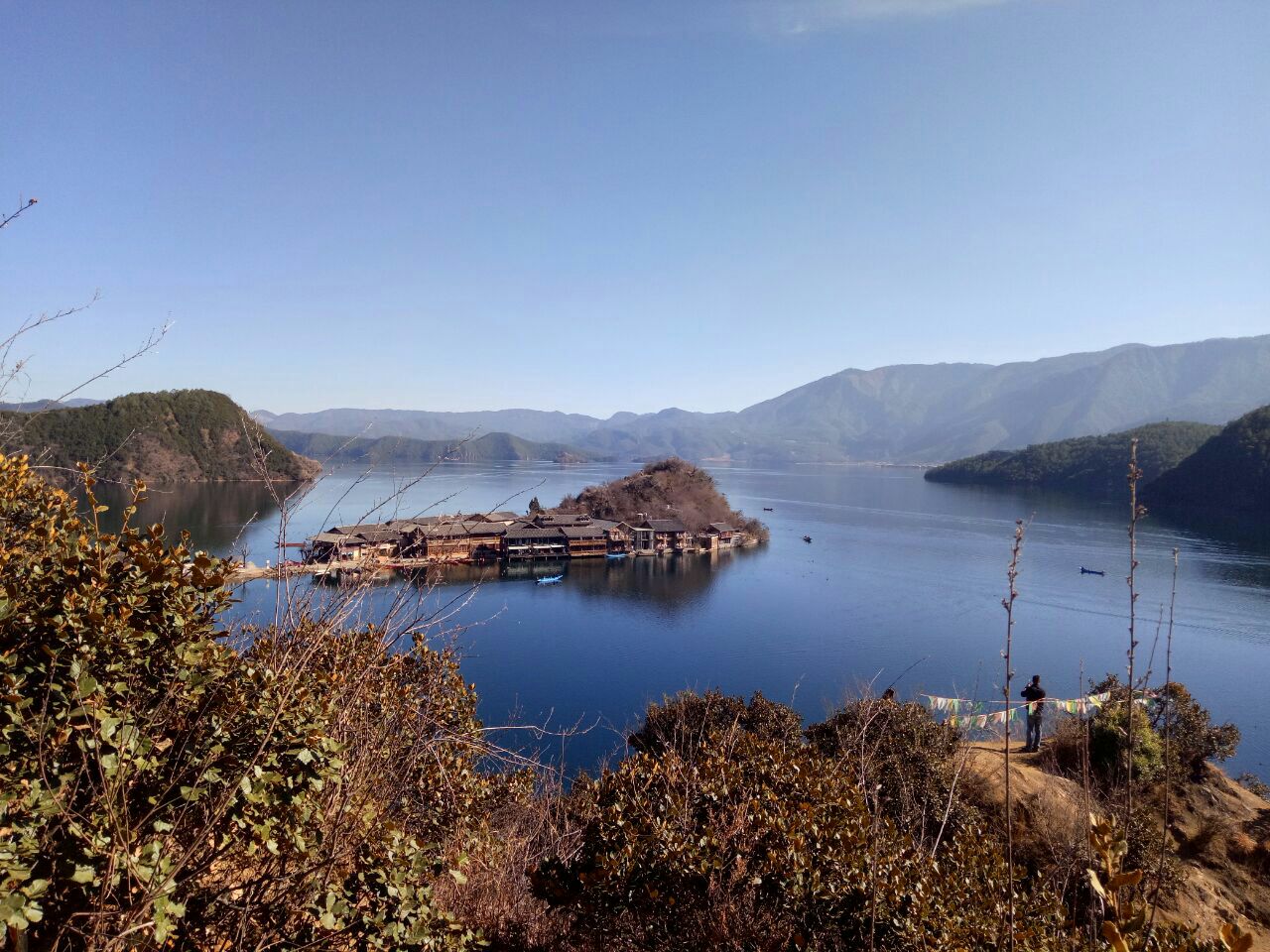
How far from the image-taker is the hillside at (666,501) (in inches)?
1443

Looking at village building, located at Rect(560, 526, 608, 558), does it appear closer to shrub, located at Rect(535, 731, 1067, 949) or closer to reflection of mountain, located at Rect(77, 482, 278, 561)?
reflection of mountain, located at Rect(77, 482, 278, 561)

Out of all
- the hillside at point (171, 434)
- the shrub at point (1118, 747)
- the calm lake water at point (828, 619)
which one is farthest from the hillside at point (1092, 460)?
the hillside at point (171, 434)

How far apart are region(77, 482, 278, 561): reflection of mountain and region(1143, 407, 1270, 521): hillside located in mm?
54710

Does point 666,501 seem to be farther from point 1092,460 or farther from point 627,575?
point 1092,460

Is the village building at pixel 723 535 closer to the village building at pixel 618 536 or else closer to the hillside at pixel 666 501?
the hillside at pixel 666 501

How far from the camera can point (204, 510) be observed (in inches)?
1395

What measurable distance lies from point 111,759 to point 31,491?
106cm

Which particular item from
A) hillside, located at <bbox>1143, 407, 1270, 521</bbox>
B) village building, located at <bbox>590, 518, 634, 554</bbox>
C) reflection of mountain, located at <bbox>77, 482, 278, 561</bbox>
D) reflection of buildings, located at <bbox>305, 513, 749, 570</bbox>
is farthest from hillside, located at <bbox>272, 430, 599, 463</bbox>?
hillside, located at <bbox>1143, 407, 1270, 521</bbox>

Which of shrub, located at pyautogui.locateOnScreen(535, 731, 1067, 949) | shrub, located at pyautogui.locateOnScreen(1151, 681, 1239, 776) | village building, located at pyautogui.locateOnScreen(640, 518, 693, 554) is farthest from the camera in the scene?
village building, located at pyautogui.locateOnScreen(640, 518, 693, 554)

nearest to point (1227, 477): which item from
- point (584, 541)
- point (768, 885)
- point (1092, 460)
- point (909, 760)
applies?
point (1092, 460)

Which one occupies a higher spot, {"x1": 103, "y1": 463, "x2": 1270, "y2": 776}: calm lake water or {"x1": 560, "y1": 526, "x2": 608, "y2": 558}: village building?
{"x1": 560, "y1": 526, "x2": 608, "y2": 558}: village building

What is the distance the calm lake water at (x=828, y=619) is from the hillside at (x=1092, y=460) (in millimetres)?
17692

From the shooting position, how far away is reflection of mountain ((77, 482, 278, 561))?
81.5 feet

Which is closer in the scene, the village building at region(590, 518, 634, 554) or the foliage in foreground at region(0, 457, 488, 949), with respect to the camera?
the foliage in foreground at region(0, 457, 488, 949)
